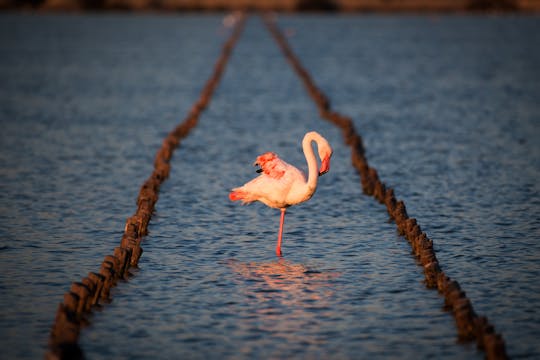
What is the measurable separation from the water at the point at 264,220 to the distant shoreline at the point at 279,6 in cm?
9000

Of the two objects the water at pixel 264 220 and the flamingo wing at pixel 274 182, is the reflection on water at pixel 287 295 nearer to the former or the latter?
the water at pixel 264 220

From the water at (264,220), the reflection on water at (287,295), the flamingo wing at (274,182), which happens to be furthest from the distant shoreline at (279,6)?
the reflection on water at (287,295)

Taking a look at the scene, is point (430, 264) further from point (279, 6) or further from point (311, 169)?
point (279, 6)

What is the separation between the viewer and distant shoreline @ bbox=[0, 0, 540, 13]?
5172 inches

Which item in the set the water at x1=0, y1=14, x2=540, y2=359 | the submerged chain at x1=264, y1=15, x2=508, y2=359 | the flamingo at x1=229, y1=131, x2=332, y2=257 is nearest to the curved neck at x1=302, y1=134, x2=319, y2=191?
the flamingo at x1=229, y1=131, x2=332, y2=257

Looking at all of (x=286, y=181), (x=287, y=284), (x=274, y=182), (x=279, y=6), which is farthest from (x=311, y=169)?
(x=279, y=6)

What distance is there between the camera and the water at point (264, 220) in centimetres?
1080

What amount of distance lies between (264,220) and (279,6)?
121 m

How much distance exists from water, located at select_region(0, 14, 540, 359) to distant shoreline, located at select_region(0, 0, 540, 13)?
90.0 metres

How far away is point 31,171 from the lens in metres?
20.9

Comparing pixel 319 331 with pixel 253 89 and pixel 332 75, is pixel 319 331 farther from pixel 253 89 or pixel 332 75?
pixel 332 75

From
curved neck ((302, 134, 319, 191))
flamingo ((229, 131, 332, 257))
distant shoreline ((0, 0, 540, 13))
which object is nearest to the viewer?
curved neck ((302, 134, 319, 191))

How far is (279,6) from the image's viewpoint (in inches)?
5315

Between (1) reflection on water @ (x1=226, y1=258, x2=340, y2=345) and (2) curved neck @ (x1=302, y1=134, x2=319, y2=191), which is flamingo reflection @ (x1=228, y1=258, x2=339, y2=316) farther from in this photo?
(2) curved neck @ (x1=302, y1=134, x2=319, y2=191)
